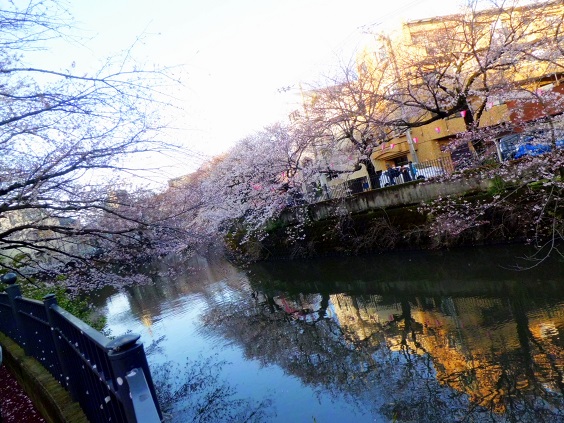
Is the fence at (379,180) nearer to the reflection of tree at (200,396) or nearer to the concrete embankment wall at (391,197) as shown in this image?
the concrete embankment wall at (391,197)

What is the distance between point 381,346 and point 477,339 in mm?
1506

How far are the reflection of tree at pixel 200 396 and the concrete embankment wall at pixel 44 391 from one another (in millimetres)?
2262

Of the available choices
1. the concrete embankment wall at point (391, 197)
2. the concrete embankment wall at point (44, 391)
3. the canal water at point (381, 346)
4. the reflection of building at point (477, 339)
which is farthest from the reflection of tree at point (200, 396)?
the concrete embankment wall at point (391, 197)

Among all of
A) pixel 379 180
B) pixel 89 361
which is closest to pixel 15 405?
pixel 89 361

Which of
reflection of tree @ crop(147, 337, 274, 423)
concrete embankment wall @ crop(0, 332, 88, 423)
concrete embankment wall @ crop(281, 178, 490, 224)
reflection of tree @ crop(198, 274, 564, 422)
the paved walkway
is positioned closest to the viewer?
concrete embankment wall @ crop(0, 332, 88, 423)

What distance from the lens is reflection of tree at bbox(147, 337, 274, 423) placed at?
6.17 meters

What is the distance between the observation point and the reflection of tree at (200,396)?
20.2 ft

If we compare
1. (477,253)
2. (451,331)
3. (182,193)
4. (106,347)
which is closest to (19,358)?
(182,193)

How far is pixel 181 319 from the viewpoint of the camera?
1225cm

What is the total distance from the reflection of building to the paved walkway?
4.71 meters

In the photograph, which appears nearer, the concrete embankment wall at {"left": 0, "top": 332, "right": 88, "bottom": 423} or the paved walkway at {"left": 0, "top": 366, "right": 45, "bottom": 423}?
the concrete embankment wall at {"left": 0, "top": 332, "right": 88, "bottom": 423}

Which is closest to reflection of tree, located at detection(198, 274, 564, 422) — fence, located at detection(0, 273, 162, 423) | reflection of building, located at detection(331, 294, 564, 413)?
reflection of building, located at detection(331, 294, 564, 413)

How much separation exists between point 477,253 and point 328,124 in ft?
22.1

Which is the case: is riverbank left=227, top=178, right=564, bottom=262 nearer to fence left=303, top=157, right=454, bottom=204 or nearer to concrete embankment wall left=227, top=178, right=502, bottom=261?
concrete embankment wall left=227, top=178, right=502, bottom=261
